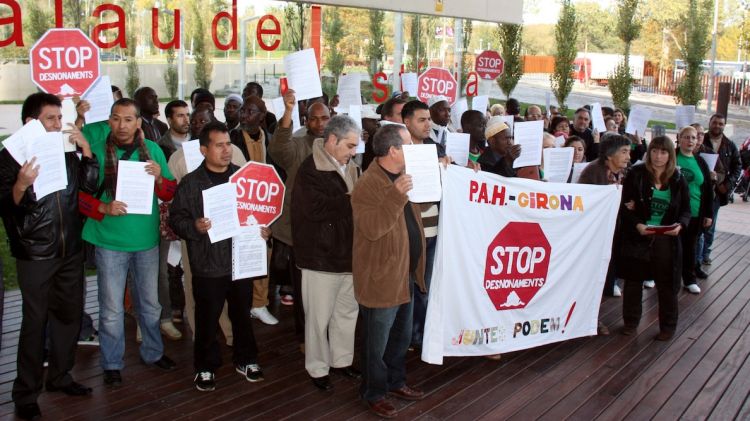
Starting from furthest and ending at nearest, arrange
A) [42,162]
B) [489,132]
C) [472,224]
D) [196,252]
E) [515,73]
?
[515,73]
[489,132]
[472,224]
[196,252]
[42,162]

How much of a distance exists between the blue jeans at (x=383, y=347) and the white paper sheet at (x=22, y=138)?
7.13ft

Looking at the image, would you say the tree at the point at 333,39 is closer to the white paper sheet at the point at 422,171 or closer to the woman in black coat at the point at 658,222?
the woman in black coat at the point at 658,222

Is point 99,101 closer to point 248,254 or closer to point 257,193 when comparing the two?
point 257,193

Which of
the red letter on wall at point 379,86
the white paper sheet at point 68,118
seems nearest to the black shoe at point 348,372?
the white paper sheet at point 68,118

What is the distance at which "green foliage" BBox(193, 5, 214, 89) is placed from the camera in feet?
33.6

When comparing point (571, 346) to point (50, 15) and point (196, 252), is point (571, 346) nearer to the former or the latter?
point (196, 252)

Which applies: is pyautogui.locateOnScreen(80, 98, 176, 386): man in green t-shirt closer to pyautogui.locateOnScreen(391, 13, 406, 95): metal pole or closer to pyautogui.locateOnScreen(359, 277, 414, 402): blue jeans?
pyautogui.locateOnScreen(359, 277, 414, 402): blue jeans

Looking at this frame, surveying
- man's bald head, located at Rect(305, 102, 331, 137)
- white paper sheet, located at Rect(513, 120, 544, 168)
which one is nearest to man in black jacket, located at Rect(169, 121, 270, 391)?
man's bald head, located at Rect(305, 102, 331, 137)

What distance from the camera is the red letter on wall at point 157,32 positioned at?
9.34 metres

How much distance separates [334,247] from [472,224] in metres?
1.09

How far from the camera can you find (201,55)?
10.5 metres

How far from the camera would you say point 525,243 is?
5.45 metres

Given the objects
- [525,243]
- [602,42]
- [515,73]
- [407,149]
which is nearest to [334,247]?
[407,149]

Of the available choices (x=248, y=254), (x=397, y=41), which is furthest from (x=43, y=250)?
(x=397, y=41)
